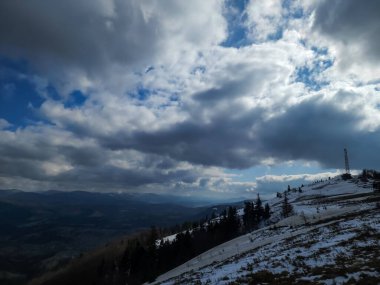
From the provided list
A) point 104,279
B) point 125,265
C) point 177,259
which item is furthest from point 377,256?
point 104,279

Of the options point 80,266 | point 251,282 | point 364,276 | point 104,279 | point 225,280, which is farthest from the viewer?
point 80,266

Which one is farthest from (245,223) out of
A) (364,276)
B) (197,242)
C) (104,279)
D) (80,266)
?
(364,276)

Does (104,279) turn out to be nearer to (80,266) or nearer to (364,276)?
(80,266)

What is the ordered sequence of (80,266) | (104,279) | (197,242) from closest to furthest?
(197,242)
(104,279)
(80,266)

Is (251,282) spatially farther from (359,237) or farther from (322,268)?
(359,237)

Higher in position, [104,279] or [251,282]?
[251,282]

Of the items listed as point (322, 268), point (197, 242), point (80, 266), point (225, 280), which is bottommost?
point (80, 266)

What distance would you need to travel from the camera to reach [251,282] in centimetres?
2002

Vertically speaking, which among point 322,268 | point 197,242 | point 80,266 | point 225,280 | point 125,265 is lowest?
point 80,266

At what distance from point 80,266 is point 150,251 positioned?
96.2 meters

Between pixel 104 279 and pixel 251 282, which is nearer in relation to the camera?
pixel 251 282

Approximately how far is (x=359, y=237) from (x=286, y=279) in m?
12.1

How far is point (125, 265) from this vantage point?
116 m

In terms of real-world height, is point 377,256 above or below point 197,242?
above
